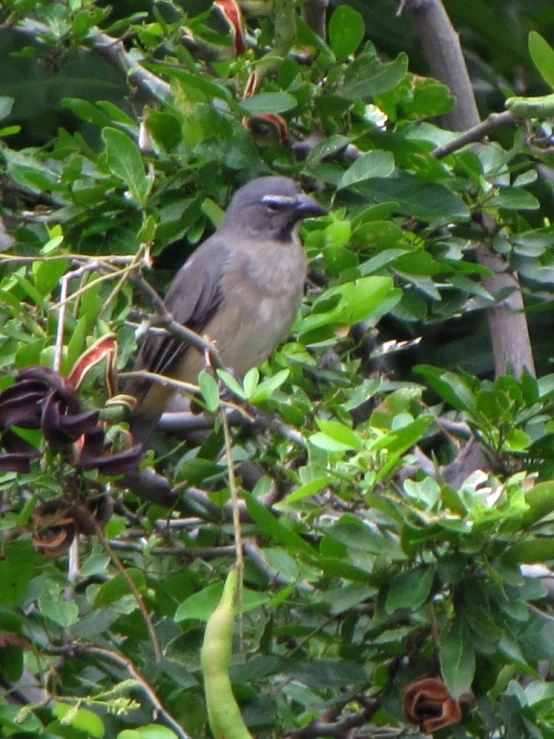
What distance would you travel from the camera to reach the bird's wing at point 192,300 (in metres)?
4.97

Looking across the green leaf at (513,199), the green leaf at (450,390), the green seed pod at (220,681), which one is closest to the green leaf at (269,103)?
the green leaf at (513,199)

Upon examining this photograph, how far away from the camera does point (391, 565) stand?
9.83ft

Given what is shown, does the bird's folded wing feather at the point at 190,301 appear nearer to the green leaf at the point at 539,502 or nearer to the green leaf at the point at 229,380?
the green leaf at the point at 229,380

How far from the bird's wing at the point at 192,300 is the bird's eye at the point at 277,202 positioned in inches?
10.2

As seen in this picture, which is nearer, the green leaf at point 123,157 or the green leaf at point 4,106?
the green leaf at point 123,157

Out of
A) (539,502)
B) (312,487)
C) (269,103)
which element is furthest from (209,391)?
(269,103)

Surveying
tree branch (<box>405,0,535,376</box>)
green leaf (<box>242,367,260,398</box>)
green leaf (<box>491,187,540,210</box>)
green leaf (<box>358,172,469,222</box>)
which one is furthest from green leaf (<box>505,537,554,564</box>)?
tree branch (<box>405,0,535,376</box>)

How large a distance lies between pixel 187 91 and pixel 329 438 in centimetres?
182

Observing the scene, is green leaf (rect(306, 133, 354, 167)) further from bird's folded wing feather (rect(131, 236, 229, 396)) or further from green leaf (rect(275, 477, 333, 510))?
green leaf (rect(275, 477, 333, 510))

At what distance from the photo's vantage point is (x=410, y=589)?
2.92 metres

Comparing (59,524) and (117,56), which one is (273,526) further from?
(117,56)

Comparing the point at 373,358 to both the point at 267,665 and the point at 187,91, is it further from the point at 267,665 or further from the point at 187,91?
the point at 267,665

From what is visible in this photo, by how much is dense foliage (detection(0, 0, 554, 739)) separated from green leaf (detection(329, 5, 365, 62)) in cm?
1

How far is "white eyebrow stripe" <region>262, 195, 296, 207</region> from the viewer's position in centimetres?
494
